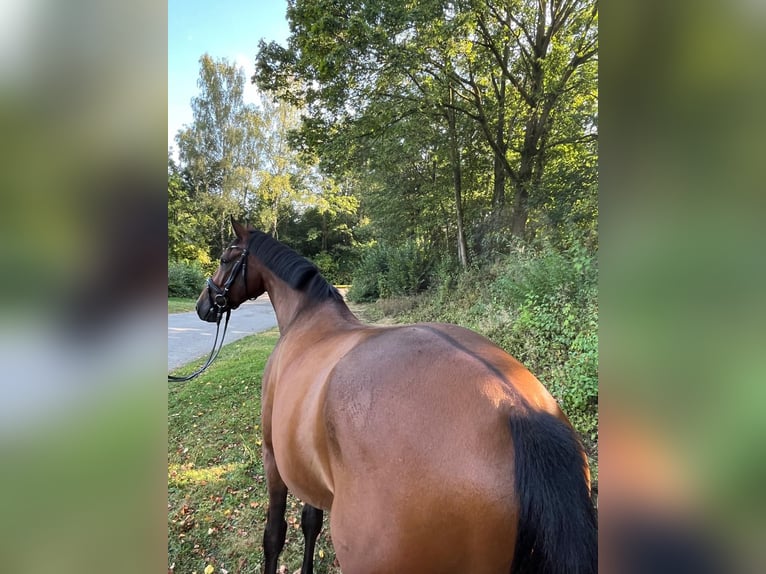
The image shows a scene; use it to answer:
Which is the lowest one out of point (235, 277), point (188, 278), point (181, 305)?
point (181, 305)

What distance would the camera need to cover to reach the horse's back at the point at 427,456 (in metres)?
0.93


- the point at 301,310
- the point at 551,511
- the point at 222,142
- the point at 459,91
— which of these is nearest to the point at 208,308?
the point at 301,310

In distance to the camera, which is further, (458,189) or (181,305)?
(181,305)

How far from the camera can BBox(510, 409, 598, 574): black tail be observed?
2.86 feet

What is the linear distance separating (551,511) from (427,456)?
318 millimetres

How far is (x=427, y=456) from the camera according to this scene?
3.26ft

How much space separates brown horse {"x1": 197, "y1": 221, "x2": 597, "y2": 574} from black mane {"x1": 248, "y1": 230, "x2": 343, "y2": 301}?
34.7 inches

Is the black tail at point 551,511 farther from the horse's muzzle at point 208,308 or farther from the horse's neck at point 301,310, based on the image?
the horse's muzzle at point 208,308

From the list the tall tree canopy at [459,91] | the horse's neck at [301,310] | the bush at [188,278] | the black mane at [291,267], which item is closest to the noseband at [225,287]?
the black mane at [291,267]

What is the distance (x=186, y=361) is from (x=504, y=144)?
24.4ft

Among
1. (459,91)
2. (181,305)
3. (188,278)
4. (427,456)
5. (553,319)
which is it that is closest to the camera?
(427,456)

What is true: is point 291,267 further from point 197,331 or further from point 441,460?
point 197,331
